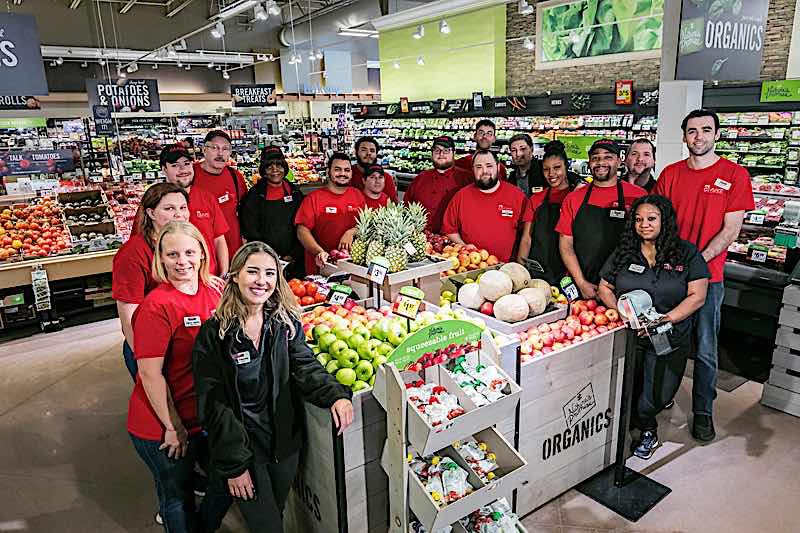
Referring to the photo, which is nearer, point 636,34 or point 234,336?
point 234,336

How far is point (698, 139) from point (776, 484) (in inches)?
83.0

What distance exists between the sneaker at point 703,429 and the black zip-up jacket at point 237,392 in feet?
8.58

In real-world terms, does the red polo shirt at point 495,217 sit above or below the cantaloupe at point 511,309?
above

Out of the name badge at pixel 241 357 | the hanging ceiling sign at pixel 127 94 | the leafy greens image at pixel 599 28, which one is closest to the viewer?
the name badge at pixel 241 357

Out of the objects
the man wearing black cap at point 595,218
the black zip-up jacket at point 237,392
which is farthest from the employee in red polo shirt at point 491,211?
the black zip-up jacket at point 237,392

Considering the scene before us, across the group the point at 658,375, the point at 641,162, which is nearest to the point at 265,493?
the point at 658,375

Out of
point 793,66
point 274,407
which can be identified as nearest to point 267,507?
point 274,407

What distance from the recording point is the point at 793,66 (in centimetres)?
894

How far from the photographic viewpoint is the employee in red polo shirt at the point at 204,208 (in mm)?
4047

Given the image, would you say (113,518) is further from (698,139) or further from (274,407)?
(698,139)

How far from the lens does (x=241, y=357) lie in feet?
7.14

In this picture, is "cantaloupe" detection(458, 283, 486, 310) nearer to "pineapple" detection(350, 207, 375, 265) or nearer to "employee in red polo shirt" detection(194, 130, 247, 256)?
"pineapple" detection(350, 207, 375, 265)

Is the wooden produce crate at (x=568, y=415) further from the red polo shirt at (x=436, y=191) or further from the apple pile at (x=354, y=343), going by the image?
the red polo shirt at (x=436, y=191)

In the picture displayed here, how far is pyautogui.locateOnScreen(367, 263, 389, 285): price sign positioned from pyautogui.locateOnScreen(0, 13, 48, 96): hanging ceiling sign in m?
2.99
